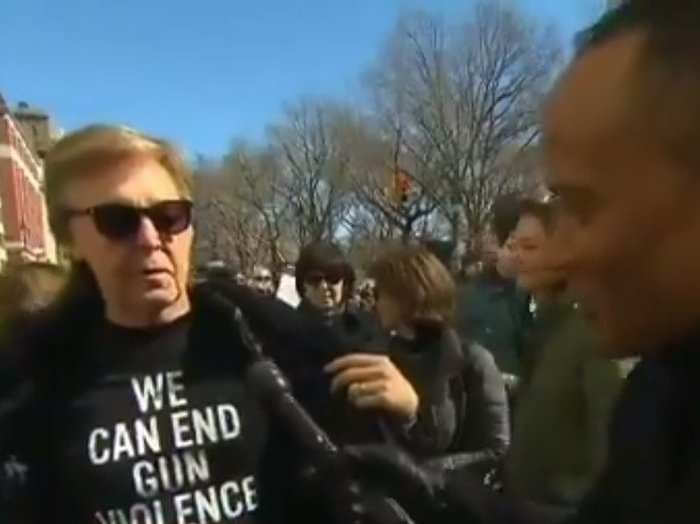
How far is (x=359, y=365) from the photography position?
5.77ft

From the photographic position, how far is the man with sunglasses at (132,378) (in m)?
1.93

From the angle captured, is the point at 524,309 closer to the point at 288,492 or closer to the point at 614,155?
the point at 288,492

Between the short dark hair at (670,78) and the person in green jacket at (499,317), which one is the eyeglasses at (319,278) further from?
the short dark hair at (670,78)

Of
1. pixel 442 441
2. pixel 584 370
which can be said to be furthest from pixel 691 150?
pixel 442 441

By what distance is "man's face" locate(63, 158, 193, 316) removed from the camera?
2.04 m

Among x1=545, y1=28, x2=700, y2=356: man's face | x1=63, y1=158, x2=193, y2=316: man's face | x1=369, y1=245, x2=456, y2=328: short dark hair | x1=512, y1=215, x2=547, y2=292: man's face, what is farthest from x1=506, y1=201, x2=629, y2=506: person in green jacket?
x1=545, y1=28, x2=700, y2=356: man's face

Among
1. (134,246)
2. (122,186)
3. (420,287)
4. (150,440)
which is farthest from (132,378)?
(420,287)

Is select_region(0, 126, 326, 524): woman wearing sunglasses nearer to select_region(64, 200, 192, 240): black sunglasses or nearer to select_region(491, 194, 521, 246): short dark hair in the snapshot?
select_region(64, 200, 192, 240): black sunglasses

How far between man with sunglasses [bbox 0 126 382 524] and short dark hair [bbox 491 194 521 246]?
1.60 m

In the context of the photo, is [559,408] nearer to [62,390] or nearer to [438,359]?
[438,359]

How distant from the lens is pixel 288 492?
1.94 metres

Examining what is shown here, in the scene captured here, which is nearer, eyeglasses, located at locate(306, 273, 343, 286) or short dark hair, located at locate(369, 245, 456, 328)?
short dark hair, located at locate(369, 245, 456, 328)

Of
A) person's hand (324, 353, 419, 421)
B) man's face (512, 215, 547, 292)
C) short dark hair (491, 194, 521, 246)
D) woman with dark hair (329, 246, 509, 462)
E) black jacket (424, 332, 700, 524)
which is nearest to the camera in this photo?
black jacket (424, 332, 700, 524)

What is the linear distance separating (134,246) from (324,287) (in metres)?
3.63
